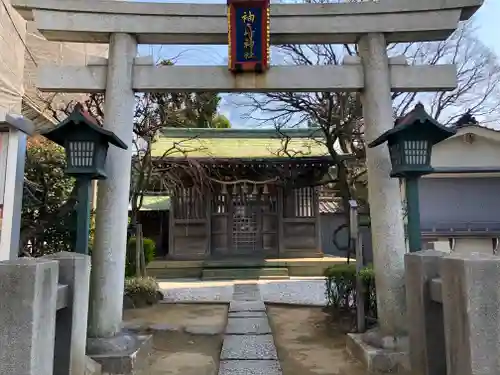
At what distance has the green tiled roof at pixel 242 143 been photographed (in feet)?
51.9

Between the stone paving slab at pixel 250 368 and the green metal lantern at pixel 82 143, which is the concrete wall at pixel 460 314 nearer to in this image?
the stone paving slab at pixel 250 368

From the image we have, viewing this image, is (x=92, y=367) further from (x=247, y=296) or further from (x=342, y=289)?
(x=247, y=296)

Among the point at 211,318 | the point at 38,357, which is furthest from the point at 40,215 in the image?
the point at 38,357

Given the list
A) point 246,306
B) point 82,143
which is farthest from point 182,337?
point 82,143

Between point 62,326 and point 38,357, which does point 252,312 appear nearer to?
point 62,326

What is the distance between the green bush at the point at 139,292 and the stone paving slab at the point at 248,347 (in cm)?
325

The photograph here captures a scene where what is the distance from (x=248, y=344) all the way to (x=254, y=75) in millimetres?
3947

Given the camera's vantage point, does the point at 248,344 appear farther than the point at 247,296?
No

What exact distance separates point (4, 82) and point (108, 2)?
183 inches

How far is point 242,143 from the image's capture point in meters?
18.0

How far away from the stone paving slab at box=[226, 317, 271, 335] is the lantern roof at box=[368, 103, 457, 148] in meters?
3.81

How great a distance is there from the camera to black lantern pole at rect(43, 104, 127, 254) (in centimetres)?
474

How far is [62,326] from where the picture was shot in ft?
11.1

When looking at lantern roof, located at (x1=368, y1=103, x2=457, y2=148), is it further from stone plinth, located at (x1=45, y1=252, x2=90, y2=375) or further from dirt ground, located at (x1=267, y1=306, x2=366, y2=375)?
stone plinth, located at (x1=45, y1=252, x2=90, y2=375)
